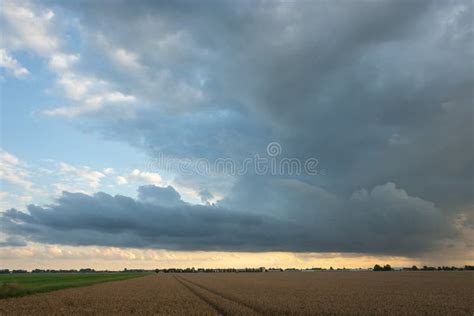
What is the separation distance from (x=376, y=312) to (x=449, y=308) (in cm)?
670

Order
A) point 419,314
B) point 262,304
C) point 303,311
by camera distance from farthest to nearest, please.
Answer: point 262,304 < point 303,311 < point 419,314

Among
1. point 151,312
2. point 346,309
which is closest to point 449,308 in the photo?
point 346,309

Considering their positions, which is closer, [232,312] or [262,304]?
[232,312]

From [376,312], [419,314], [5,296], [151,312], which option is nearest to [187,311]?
[151,312]

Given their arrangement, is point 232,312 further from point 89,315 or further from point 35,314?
point 35,314

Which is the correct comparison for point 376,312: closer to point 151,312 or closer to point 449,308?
point 449,308

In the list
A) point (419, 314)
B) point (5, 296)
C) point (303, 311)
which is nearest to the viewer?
point (419, 314)

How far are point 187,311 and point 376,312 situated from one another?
1274cm

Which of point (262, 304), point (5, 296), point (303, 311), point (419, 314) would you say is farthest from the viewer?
point (5, 296)

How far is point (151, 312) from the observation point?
3005cm

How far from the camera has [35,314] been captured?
28000 millimetres

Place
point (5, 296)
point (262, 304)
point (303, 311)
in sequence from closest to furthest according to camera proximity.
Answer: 1. point (303, 311)
2. point (262, 304)
3. point (5, 296)

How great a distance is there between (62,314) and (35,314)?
5.59ft

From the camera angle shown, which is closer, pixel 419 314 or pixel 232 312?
pixel 419 314
